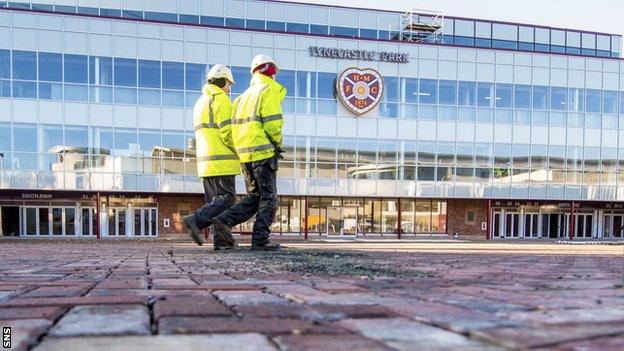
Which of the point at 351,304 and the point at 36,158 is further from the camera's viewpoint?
the point at 36,158

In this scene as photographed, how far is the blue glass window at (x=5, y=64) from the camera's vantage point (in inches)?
987

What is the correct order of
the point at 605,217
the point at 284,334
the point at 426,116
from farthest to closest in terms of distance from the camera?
1. the point at 605,217
2. the point at 426,116
3. the point at 284,334

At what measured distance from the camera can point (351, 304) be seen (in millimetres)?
2256

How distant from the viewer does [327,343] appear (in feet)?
4.96

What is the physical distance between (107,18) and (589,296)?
2748 centimetres

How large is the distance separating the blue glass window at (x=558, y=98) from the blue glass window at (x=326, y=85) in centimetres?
1312

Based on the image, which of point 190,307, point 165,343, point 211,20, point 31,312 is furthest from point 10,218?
point 165,343

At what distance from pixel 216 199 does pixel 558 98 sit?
29.5 metres

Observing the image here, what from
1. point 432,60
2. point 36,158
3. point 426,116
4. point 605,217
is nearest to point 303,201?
point 426,116

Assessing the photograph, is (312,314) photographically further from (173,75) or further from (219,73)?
(173,75)

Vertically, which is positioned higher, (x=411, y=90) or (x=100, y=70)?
(x=100, y=70)

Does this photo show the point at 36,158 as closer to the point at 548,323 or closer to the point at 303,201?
the point at 303,201

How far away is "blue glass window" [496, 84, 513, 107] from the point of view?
30.7 metres

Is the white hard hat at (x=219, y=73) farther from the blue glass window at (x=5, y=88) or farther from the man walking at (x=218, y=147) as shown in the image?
the blue glass window at (x=5, y=88)
